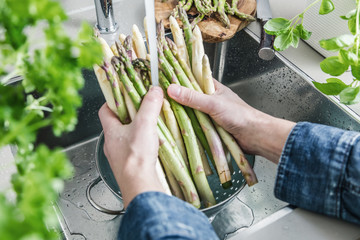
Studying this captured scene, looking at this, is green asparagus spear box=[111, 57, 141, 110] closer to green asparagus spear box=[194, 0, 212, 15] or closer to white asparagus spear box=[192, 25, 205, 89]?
white asparagus spear box=[192, 25, 205, 89]

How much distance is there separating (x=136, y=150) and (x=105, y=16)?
2.08 feet

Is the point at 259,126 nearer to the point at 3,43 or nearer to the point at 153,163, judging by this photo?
the point at 153,163

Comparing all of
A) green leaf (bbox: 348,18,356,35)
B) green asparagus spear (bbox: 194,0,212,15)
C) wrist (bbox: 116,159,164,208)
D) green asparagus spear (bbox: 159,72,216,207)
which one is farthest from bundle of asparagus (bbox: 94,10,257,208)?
green leaf (bbox: 348,18,356,35)

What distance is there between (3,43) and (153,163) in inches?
15.3

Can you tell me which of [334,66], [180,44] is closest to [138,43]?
[180,44]

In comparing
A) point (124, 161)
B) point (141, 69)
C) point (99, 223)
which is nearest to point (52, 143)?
point (99, 223)

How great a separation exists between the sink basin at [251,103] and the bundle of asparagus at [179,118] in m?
0.21

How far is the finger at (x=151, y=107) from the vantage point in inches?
30.6

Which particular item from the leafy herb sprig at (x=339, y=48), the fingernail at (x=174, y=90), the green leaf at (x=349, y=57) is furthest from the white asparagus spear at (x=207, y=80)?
the green leaf at (x=349, y=57)

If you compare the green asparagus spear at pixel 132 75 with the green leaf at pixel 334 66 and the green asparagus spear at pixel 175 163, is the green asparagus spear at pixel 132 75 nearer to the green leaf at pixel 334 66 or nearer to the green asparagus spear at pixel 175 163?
the green asparagus spear at pixel 175 163

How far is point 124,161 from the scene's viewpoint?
0.73 m

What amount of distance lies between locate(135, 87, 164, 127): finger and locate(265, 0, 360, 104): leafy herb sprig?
0.39 meters

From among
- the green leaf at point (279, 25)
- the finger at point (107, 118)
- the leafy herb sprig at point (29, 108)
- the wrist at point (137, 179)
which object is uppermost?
the leafy herb sprig at point (29, 108)

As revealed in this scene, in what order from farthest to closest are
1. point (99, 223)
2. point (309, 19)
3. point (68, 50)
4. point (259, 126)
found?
1. point (309, 19)
2. point (99, 223)
3. point (259, 126)
4. point (68, 50)
